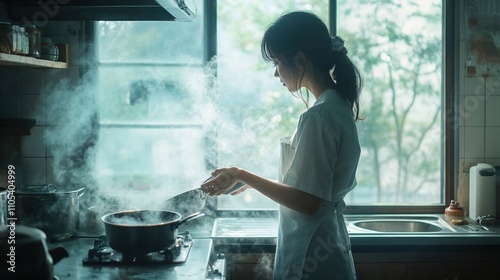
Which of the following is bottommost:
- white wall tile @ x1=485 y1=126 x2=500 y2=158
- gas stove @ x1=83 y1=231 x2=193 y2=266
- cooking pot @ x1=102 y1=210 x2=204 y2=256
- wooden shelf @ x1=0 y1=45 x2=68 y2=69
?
gas stove @ x1=83 y1=231 x2=193 y2=266

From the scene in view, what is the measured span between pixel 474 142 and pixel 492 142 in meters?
0.09

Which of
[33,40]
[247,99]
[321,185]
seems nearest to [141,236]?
[321,185]

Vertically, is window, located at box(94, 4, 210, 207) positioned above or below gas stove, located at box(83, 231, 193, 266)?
above

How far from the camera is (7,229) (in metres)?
1.20

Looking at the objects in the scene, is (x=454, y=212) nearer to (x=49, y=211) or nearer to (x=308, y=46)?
(x=308, y=46)

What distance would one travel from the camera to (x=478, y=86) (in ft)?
8.98

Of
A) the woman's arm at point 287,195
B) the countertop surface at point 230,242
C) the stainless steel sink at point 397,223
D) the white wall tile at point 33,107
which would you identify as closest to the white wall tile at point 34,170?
the white wall tile at point 33,107

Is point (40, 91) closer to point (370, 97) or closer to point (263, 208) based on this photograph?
point (263, 208)

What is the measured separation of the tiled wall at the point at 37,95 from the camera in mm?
2617

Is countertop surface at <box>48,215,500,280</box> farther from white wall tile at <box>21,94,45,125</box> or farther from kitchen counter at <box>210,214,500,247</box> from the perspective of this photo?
white wall tile at <box>21,94,45,125</box>

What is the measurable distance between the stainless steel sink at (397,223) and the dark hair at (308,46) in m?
1.11

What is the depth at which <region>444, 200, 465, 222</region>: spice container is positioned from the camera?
8.63 feet

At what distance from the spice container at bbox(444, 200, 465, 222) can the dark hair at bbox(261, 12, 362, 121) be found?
1.27m

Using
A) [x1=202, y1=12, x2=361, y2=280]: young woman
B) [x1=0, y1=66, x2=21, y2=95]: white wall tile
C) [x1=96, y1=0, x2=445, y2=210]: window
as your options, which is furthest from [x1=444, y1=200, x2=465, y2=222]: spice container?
[x1=0, y1=66, x2=21, y2=95]: white wall tile
